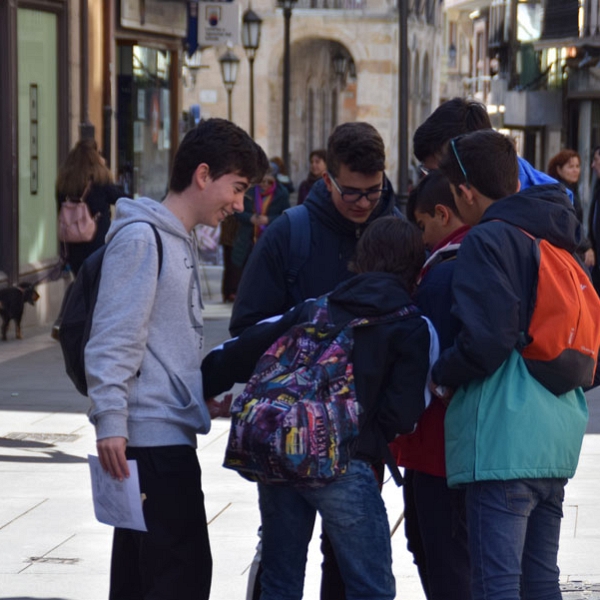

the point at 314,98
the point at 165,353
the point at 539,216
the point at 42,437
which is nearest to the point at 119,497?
the point at 165,353

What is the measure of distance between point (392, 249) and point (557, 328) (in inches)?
19.0

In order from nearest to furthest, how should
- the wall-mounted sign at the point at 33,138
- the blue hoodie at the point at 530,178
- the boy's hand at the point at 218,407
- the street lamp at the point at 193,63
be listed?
the boy's hand at the point at 218,407, the blue hoodie at the point at 530,178, the wall-mounted sign at the point at 33,138, the street lamp at the point at 193,63

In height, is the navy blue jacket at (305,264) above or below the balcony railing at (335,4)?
below

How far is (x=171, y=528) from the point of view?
4.29 metres

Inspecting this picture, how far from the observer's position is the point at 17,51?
50.8 feet

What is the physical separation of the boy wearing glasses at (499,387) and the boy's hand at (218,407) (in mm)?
623

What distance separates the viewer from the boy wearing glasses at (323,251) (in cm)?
470

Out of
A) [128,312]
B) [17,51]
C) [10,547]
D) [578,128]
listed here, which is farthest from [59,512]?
[578,128]

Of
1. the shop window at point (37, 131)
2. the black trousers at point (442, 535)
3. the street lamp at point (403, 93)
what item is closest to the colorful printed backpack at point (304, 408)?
the black trousers at point (442, 535)

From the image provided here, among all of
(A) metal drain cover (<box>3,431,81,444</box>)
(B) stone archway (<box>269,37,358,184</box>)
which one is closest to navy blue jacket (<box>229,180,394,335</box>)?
(A) metal drain cover (<box>3,431,81,444</box>)

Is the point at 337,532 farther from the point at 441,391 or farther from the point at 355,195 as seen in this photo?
the point at 355,195

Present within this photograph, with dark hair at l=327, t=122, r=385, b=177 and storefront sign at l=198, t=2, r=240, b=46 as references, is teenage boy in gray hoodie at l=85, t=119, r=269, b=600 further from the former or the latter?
storefront sign at l=198, t=2, r=240, b=46

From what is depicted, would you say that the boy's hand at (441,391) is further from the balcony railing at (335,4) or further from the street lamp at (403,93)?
the balcony railing at (335,4)

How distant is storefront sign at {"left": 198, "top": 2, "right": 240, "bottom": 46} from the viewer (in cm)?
2255
